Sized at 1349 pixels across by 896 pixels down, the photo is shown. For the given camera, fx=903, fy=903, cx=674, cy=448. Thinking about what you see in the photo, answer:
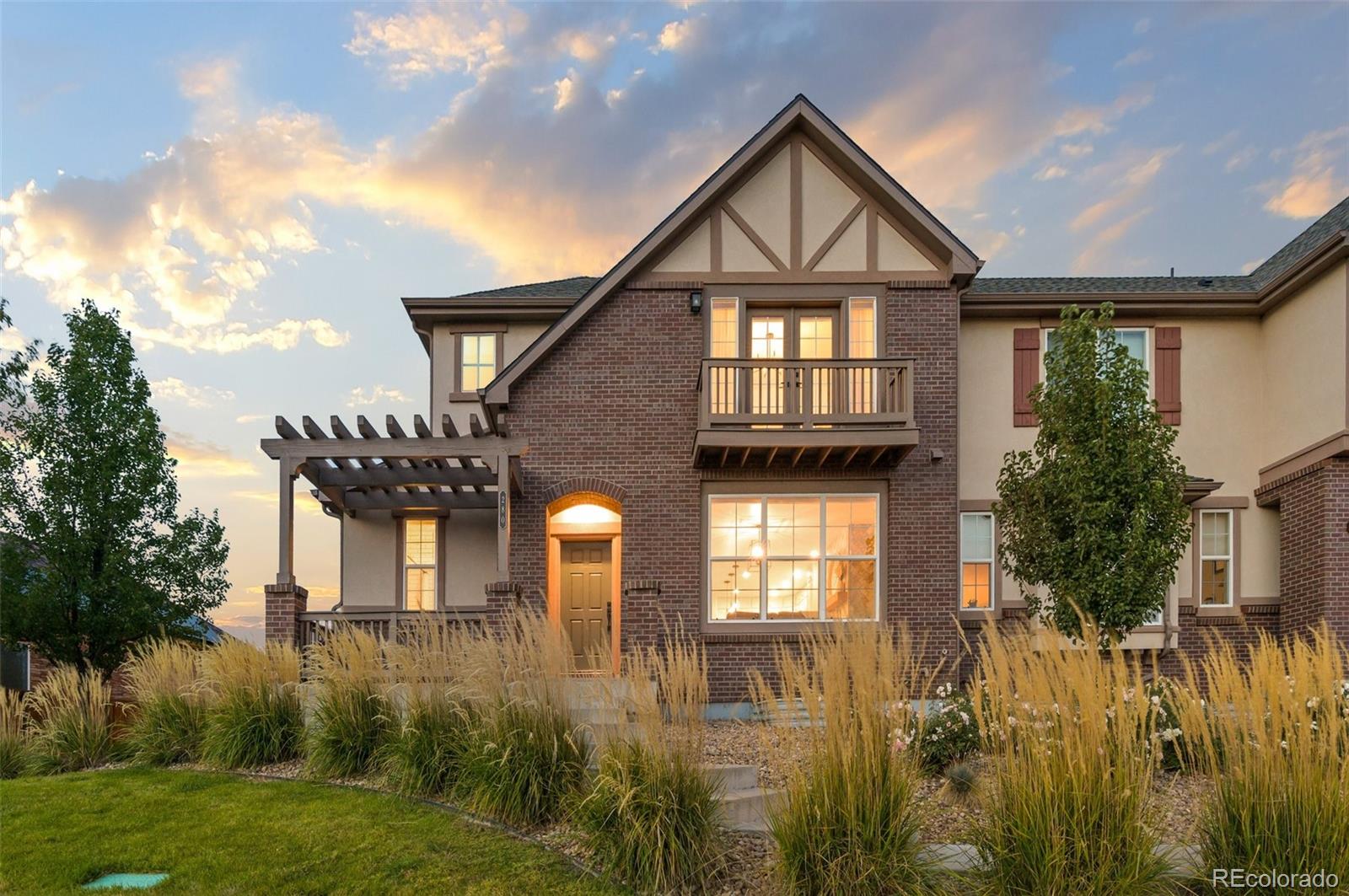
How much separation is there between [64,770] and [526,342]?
345 inches

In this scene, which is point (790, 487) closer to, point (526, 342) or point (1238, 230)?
point (526, 342)

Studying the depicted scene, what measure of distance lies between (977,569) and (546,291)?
8575 mm

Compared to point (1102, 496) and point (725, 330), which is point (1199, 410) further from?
point (725, 330)

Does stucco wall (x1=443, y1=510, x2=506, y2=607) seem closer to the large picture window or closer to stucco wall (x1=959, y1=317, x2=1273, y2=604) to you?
the large picture window

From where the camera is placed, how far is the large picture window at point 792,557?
1284 cm

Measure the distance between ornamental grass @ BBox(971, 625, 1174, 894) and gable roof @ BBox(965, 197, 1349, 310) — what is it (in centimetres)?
1013

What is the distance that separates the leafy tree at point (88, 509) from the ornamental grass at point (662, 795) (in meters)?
11.6

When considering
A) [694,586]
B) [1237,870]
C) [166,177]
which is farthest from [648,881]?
[166,177]

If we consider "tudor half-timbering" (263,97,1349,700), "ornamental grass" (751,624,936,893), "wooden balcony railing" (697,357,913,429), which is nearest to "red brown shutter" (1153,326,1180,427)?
"tudor half-timbering" (263,97,1349,700)

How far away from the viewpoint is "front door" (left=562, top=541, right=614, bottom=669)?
14.7 meters

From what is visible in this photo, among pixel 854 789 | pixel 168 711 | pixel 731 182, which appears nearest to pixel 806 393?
pixel 731 182

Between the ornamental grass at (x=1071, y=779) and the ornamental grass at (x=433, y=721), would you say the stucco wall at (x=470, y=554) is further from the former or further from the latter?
the ornamental grass at (x=1071, y=779)

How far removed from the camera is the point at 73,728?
9781 millimetres

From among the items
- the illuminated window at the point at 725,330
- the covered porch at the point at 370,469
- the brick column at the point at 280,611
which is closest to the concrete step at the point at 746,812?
the covered porch at the point at 370,469
